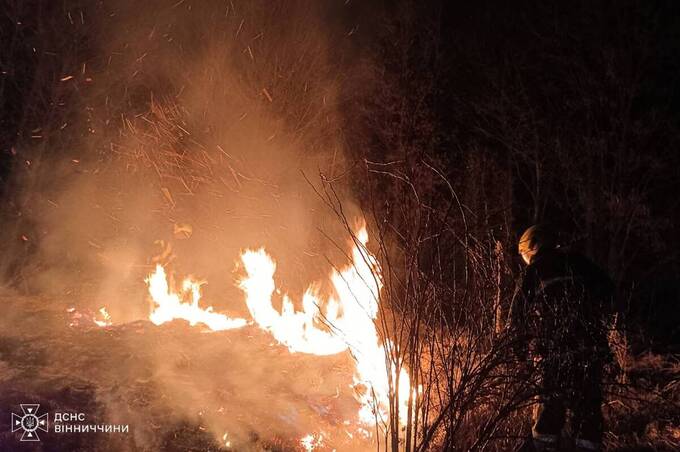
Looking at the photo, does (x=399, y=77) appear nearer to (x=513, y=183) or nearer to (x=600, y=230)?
(x=513, y=183)

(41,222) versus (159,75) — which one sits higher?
(159,75)

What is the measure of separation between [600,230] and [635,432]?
6957mm

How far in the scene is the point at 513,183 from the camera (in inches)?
520

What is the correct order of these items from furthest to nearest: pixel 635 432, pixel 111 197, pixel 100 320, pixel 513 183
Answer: pixel 513 183, pixel 111 197, pixel 100 320, pixel 635 432

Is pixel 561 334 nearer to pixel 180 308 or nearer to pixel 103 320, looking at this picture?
pixel 180 308

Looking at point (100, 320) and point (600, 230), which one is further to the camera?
point (600, 230)

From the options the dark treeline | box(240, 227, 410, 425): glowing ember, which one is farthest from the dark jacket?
the dark treeline

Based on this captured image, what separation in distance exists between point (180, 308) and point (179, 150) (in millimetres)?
4852

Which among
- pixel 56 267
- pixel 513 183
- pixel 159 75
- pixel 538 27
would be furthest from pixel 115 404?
pixel 538 27

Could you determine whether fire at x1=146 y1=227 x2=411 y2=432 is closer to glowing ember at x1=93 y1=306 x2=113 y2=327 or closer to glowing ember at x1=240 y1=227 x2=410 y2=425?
glowing ember at x1=240 y1=227 x2=410 y2=425

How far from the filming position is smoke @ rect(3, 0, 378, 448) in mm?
10711

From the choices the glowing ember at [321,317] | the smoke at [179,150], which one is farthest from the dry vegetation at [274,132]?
the glowing ember at [321,317]

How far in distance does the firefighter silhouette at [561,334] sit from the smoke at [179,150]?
6749 millimetres

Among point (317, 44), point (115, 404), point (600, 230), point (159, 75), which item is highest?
point (317, 44)
